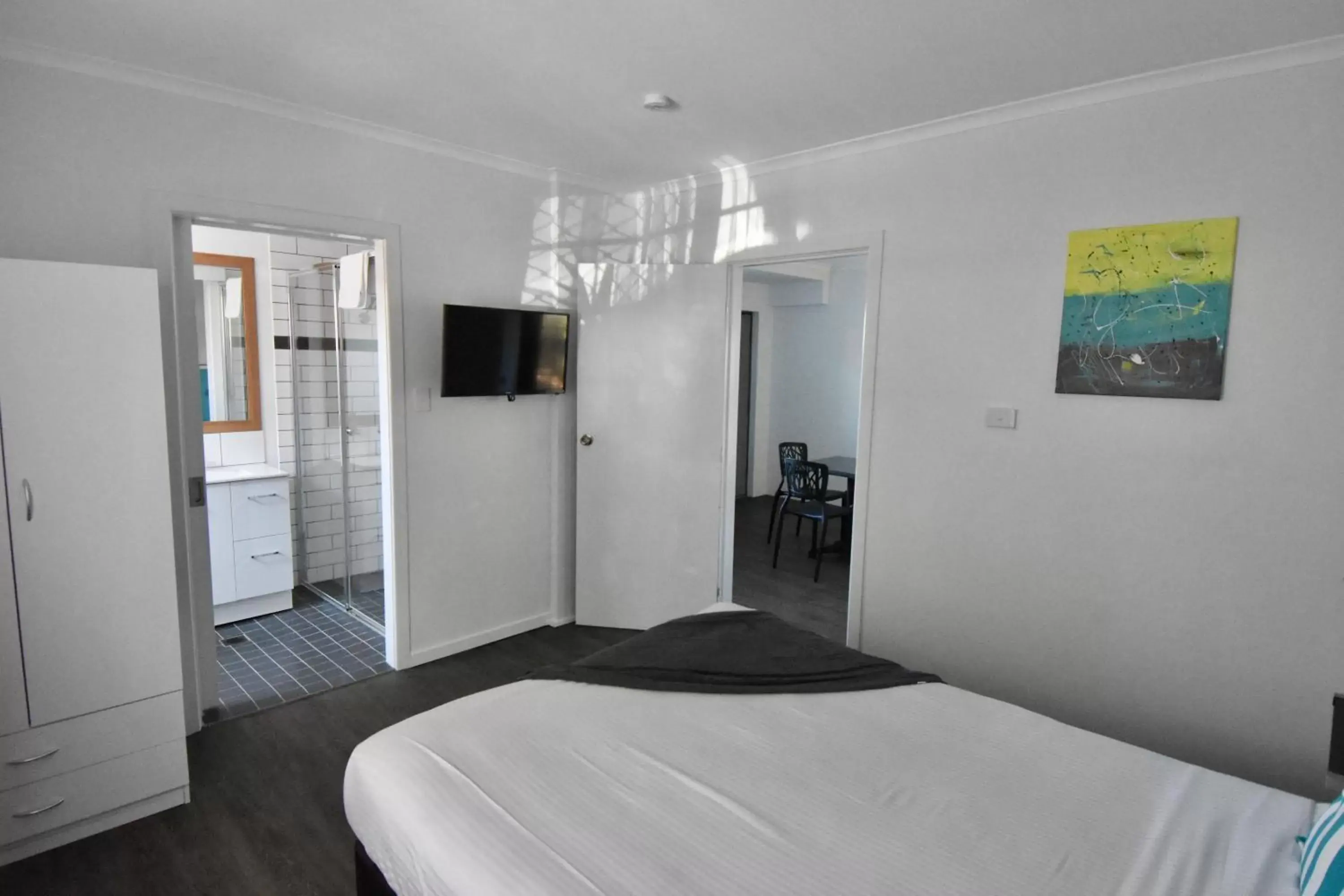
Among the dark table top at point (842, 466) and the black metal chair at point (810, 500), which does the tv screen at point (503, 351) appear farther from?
the dark table top at point (842, 466)

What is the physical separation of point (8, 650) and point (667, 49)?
2.63 metres

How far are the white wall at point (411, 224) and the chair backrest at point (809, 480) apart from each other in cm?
181

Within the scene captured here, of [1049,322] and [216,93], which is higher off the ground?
[216,93]

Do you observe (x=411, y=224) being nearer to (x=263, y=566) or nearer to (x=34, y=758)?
(x=263, y=566)

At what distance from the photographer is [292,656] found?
3588 mm

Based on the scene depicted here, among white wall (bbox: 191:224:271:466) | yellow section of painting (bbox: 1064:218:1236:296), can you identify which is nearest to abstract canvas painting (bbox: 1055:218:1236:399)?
yellow section of painting (bbox: 1064:218:1236:296)

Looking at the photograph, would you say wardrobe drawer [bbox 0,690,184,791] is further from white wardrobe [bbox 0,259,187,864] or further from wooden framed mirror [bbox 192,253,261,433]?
wooden framed mirror [bbox 192,253,261,433]

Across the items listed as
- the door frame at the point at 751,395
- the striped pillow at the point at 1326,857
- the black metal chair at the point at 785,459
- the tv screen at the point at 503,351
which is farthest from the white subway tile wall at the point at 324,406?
the striped pillow at the point at 1326,857

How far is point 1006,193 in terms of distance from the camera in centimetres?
273

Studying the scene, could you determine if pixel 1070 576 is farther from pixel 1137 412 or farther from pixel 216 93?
pixel 216 93

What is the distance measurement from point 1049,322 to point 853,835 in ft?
6.47

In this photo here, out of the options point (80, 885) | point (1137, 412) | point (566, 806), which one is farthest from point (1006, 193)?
point (80, 885)

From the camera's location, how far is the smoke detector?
2.63m

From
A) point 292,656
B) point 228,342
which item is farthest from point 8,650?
point 228,342
